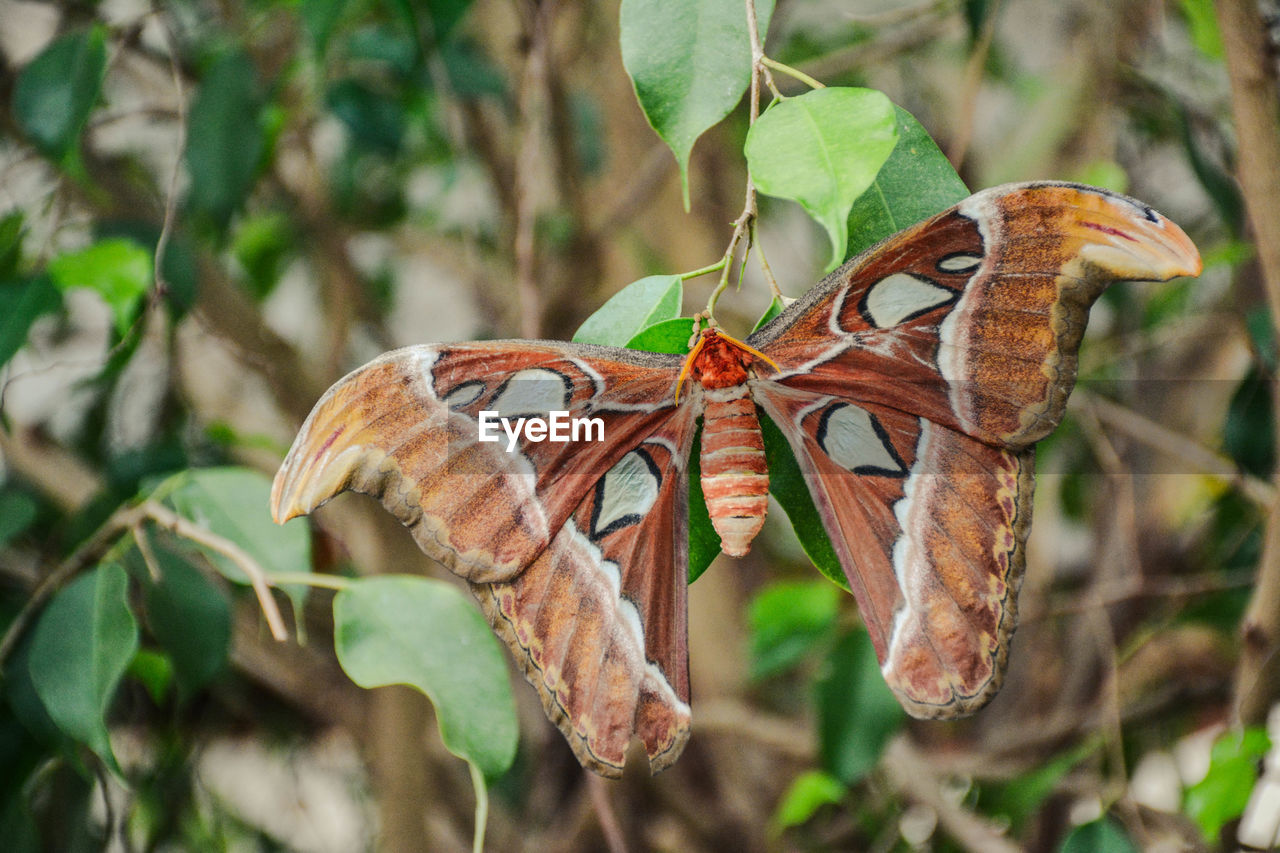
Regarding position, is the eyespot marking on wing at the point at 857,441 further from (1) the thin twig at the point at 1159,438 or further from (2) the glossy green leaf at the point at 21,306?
(1) the thin twig at the point at 1159,438

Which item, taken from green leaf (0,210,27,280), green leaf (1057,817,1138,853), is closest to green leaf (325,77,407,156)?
green leaf (0,210,27,280)

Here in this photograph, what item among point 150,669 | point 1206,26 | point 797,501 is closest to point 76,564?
point 150,669

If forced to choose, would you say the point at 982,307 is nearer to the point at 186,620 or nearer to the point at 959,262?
the point at 959,262

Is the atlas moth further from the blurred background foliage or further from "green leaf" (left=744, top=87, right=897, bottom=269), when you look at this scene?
the blurred background foliage

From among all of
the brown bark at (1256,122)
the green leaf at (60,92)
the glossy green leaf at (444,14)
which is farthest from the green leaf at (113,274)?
the brown bark at (1256,122)

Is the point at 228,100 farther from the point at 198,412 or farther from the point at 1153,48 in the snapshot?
the point at 1153,48

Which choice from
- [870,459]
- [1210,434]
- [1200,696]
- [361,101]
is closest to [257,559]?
[870,459]
